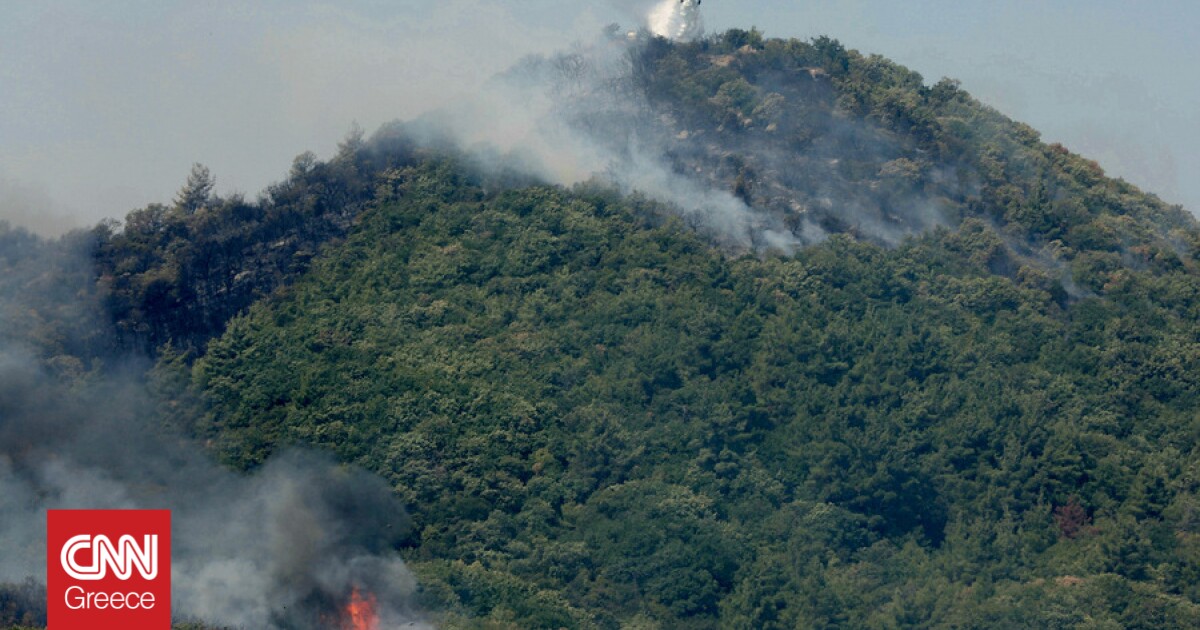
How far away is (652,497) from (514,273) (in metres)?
26.6

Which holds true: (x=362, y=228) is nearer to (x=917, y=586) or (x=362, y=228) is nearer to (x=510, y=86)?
(x=510, y=86)

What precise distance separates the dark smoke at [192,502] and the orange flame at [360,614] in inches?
24.3

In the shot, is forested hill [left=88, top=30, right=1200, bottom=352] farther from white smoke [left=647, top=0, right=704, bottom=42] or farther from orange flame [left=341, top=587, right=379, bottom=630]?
orange flame [left=341, top=587, right=379, bottom=630]

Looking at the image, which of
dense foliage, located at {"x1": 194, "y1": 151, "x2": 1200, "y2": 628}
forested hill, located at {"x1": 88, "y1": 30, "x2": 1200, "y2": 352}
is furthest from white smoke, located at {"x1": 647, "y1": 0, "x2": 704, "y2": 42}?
dense foliage, located at {"x1": 194, "y1": 151, "x2": 1200, "y2": 628}

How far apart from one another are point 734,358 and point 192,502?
4011 centimetres

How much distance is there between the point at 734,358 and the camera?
458ft

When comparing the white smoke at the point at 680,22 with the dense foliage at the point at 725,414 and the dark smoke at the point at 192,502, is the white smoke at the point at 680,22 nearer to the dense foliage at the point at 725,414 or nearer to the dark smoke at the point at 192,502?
the dense foliage at the point at 725,414

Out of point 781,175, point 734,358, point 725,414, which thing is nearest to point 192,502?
point 725,414

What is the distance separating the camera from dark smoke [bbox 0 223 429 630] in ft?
348

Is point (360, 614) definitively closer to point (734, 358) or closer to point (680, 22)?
point (734, 358)

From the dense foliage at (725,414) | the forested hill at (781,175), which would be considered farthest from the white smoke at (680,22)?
the dense foliage at (725,414)

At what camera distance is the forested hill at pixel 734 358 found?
121750mm

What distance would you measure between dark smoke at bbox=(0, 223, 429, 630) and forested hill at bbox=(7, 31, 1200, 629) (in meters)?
2.38

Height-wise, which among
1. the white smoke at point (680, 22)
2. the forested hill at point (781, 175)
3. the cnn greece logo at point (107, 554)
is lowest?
the cnn greece logo at point (107, 554)
